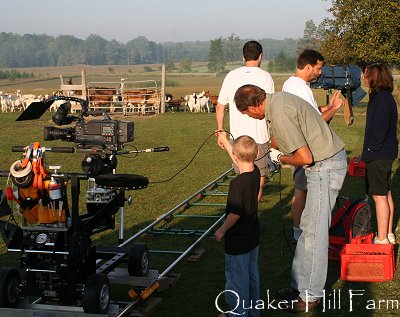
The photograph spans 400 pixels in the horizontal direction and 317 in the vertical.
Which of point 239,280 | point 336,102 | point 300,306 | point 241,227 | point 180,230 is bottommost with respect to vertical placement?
point 180,230

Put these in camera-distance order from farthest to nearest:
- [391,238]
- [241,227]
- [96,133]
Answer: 1. [391,238]
2. [96,133]
3. [241,227]

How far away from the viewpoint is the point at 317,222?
6359 mm

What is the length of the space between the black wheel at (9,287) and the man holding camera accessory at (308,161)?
238cm

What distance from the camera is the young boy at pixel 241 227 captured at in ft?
19.0

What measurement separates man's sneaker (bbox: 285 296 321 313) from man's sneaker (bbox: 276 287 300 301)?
0.59 feet

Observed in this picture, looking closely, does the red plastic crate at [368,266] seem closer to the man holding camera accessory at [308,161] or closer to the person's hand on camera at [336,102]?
the man holding camera accessory at [308,161]

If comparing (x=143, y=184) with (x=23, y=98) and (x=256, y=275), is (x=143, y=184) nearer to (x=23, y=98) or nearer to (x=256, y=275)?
(x=256, y=275)

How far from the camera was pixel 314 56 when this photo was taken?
809 centimetres

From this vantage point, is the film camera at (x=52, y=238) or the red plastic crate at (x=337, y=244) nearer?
the film camera at (x=52, y=238)

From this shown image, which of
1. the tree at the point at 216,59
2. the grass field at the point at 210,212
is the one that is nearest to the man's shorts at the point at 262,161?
the grass field at the point at 210,212

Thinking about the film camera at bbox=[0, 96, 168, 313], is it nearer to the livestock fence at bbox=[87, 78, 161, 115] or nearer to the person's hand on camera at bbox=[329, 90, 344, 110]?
the person's hand on camera at bbox=[329, 90, 344, 110]

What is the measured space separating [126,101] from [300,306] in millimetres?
30287

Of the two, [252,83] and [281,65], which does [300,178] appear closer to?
[252,83]

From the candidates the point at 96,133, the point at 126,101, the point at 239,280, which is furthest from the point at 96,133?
the point at 126,101
